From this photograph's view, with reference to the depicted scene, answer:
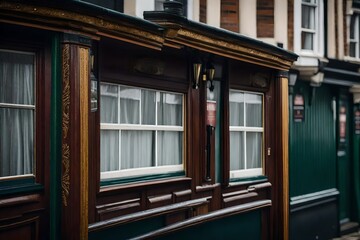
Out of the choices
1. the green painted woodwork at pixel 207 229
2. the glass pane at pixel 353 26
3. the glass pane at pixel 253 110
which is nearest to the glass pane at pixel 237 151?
the glass pane at pixel 253 110

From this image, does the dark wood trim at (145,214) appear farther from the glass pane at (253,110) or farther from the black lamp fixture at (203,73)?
the glass pane at (253,110)

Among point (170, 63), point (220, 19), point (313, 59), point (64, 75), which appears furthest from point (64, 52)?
point (313, 59)

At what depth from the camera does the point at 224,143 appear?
34.3 feet

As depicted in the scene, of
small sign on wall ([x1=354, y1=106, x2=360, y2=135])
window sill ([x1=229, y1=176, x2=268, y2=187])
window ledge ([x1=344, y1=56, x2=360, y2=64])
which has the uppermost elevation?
window ledge ([x1=344, y1=56, x2=360, y2=64])

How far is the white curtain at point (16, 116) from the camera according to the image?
640 centimetres

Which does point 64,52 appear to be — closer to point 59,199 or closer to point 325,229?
point 59,199

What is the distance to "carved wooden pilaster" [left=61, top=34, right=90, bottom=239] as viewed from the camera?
6.66 m

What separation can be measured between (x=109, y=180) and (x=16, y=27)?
2.37 m

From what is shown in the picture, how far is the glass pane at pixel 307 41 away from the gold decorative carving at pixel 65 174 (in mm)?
8118

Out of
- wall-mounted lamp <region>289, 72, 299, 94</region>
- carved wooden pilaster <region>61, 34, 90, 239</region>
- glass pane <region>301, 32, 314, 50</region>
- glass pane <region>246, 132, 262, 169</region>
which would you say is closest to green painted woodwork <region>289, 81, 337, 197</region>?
wall-mounted lamp <region>289, 72, 299, 94</region>

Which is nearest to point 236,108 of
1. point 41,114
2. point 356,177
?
point 41,114

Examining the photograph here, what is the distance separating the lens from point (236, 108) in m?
11.1

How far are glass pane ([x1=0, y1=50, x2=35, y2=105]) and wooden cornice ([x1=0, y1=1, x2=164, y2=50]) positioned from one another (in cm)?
40

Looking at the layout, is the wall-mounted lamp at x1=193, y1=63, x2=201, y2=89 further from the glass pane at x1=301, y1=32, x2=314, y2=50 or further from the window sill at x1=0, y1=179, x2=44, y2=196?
the glass pane at x1=301, y1=32, x2=314, y2=50
